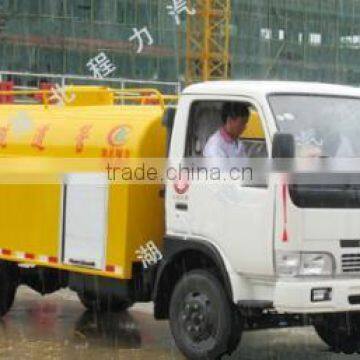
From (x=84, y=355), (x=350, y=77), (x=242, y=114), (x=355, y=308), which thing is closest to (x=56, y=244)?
(x=84, y=355)

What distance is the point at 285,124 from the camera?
21.3 ft

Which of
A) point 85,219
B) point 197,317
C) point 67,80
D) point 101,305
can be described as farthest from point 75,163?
point 67,80

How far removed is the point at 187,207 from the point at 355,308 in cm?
144

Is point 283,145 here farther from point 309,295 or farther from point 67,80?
point 67,80

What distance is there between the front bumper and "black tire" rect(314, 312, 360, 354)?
0.59 m

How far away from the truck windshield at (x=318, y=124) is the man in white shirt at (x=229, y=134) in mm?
380

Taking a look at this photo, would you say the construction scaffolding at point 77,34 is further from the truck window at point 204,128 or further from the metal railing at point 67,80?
the truck window at point 204,128

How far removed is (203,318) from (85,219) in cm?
146

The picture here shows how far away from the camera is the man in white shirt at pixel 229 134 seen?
6.89 m

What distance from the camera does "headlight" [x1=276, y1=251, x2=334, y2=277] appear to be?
247 inches

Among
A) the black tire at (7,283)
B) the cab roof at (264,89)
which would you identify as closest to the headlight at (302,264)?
the cab roof at (264,89)

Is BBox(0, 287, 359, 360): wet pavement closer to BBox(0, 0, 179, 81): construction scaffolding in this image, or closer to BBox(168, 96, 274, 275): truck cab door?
BBox(168, 96, 274, 275): truck cab door

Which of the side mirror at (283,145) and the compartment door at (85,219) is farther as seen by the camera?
the compartment door at (85,219)

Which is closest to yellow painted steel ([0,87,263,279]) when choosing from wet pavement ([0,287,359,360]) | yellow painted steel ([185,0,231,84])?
wet pavement ([0,287,359,360])
